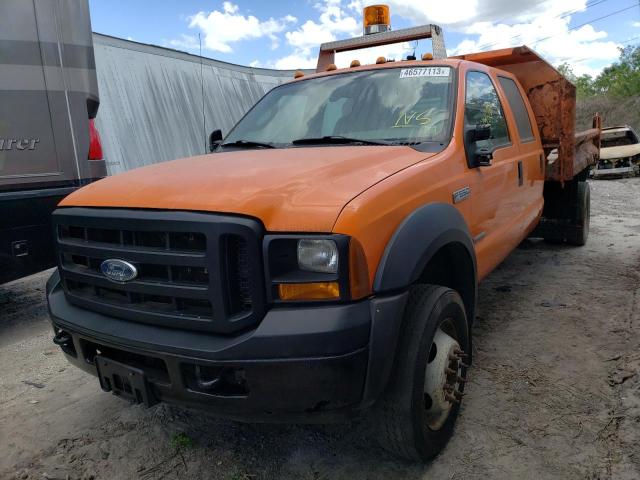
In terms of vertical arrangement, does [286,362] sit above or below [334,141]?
below

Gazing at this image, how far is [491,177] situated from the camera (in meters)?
3.24

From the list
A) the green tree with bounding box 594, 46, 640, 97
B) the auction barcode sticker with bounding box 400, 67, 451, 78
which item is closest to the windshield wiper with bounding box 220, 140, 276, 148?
the auction barcode sticker with bounding box 400, 67, 451, 78

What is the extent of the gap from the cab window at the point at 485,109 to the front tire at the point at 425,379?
1198 mm

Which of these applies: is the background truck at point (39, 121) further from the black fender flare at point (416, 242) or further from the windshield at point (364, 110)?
the black fender flare at point (416, 242)

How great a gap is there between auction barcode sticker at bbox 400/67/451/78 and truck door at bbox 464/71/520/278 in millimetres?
160

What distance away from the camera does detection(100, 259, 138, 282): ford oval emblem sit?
2066mm

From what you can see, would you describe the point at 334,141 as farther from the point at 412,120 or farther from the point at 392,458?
the point at 392,458

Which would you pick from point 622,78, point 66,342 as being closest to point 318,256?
point 66,342

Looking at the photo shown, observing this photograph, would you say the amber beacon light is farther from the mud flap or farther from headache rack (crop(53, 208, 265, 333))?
the mud flap

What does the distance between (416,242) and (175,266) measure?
980 millimetres

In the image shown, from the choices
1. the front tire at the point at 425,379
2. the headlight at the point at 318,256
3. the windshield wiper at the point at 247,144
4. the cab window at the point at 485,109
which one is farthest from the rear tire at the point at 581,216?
the headlight at the point at 318,256

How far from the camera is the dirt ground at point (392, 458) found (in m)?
2.34

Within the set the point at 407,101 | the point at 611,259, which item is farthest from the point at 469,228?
the point at 611,259

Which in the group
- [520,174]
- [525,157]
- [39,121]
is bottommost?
[520,174]
